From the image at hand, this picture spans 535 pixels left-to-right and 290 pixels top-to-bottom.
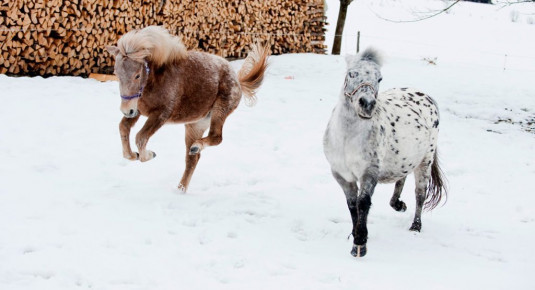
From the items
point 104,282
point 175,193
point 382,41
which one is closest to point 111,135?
point 175,193

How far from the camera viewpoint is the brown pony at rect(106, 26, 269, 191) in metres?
4.88

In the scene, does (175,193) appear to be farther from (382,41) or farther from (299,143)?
(382,41)

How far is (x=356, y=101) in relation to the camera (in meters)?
4.12

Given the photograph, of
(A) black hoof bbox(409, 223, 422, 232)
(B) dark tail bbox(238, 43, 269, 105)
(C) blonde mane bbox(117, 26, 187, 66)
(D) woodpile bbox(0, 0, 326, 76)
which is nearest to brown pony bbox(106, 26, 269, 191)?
(C) blonde mane bbox(117, 26, 187, 66)

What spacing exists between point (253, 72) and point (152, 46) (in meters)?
1.70

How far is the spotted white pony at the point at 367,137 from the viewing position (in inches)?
167

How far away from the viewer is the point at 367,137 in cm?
442

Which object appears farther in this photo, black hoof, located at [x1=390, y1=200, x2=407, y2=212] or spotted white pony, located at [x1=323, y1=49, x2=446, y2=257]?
black hoof, located at [x1=390, y1=200, x2=407, y2=212]

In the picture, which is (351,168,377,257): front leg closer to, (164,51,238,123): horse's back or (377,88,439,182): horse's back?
(377,88,439,182): horse's back

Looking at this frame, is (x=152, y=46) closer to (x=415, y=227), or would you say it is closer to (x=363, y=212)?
(x=363, y=212)

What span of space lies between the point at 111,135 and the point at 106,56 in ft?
11.2

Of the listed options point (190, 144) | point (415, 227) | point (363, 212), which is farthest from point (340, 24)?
point (363, 212)

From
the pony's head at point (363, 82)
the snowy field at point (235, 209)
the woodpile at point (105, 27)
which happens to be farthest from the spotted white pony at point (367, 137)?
the woodpile at point (105, 27)

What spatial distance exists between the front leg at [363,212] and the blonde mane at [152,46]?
223cm
